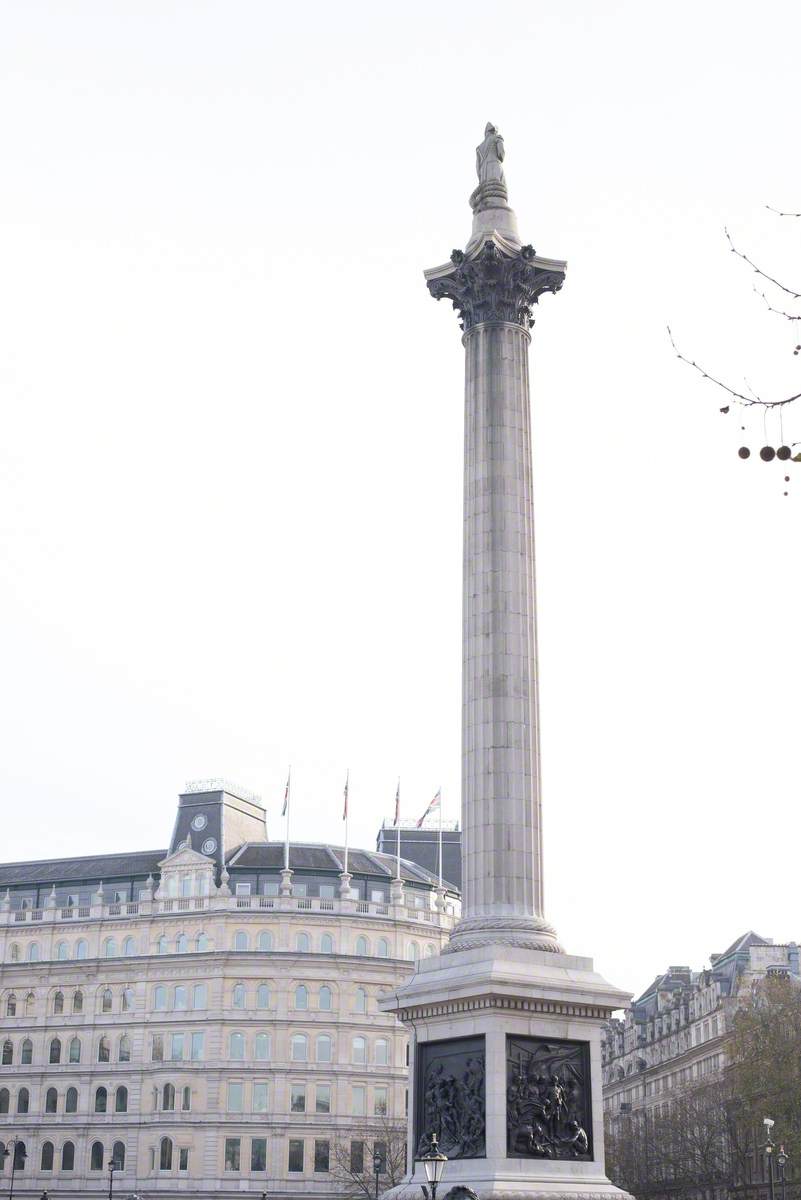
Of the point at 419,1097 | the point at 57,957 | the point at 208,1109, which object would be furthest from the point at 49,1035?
the point at 419,1097

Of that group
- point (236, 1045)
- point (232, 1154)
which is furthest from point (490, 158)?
point (232, 1154)

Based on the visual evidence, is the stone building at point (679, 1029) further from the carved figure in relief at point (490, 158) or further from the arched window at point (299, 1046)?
the carved figure in relief at point (490, 158)

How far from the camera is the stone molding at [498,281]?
40.1 metres

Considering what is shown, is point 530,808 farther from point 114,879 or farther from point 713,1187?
point 114,879

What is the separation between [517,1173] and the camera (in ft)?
103

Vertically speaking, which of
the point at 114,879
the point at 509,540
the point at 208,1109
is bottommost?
the point at 208,1109

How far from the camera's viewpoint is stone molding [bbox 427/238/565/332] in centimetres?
4009

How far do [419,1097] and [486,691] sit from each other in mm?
9306

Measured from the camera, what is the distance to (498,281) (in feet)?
132

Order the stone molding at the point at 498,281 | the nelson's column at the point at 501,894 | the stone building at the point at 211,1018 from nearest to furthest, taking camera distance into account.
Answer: the nelson's column at the point at 501,894 < the stone molding at the point at 498,281 < the stone building at the point at 211,1018

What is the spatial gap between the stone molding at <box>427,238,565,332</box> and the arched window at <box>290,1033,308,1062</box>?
223ft

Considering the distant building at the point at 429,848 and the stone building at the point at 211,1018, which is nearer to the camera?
the stone building at the point at 211,1018

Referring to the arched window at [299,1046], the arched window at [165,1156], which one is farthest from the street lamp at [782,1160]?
the arched window at [165,1156]

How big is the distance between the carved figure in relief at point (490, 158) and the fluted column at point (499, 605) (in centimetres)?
301
